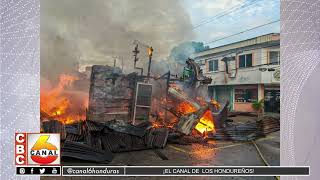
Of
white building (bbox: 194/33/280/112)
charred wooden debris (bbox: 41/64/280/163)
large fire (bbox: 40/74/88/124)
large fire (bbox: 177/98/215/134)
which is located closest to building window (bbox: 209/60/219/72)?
white building (bbox: 194/33/280/112)

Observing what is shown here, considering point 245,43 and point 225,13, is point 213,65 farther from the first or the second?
point 225,13

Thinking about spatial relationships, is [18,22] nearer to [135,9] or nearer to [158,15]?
[135,9]

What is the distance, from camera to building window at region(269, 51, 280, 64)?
1.71 meters

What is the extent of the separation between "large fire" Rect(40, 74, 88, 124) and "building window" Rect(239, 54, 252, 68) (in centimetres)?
131

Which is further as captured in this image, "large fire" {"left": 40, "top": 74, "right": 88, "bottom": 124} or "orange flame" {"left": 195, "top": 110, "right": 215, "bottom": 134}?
"orange flame" {"left": 195, "top": 110, "right": 215, "bottom": 134}

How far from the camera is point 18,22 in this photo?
1.68 metres

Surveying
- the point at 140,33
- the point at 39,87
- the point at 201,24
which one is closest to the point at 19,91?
the point at 39,87

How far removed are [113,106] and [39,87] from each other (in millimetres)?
597

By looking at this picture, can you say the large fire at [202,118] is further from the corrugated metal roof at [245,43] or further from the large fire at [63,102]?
the large fire at [63,102]

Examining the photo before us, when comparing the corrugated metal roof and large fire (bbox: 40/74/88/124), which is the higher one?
the corrugated metal roof

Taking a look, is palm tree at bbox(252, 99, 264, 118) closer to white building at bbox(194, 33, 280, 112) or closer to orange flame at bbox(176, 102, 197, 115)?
white building at bbox(194, 33, 280, 112)

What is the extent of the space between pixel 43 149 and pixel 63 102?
405 mm

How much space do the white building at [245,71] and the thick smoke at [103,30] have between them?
33cm

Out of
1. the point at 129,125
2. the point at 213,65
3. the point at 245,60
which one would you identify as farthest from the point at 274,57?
the point at 129,125
